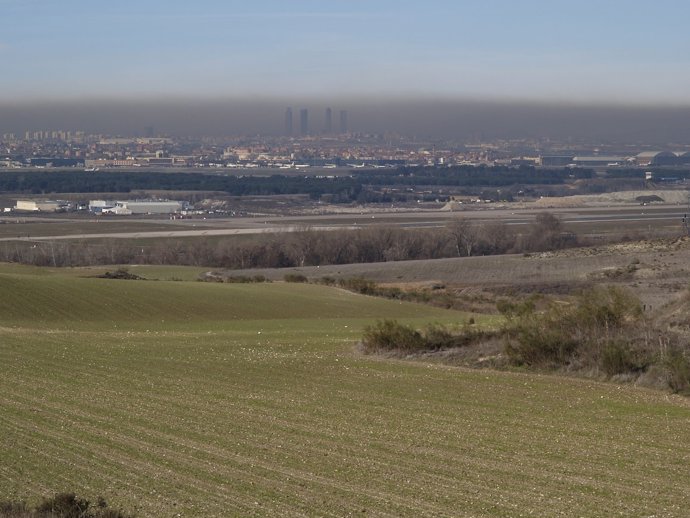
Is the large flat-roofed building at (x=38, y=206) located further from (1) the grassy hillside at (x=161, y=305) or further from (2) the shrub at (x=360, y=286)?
(1) the grassy hillside at (x=161, y=305)

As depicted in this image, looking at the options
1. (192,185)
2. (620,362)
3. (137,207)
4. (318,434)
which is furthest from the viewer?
(192,185)

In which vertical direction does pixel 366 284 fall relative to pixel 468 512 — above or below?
below

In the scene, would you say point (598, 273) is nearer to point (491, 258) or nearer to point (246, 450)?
point (491, 258)

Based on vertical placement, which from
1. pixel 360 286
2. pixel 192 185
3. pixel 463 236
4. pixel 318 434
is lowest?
pixel 192 185

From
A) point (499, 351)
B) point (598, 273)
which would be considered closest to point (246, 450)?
point (499, 351)

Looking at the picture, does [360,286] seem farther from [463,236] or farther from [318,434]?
[318,434]

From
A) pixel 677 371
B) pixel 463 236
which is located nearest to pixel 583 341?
pixel 677 371

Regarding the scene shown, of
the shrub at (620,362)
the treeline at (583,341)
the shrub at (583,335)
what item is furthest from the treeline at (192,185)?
the shrub at (620,362)
